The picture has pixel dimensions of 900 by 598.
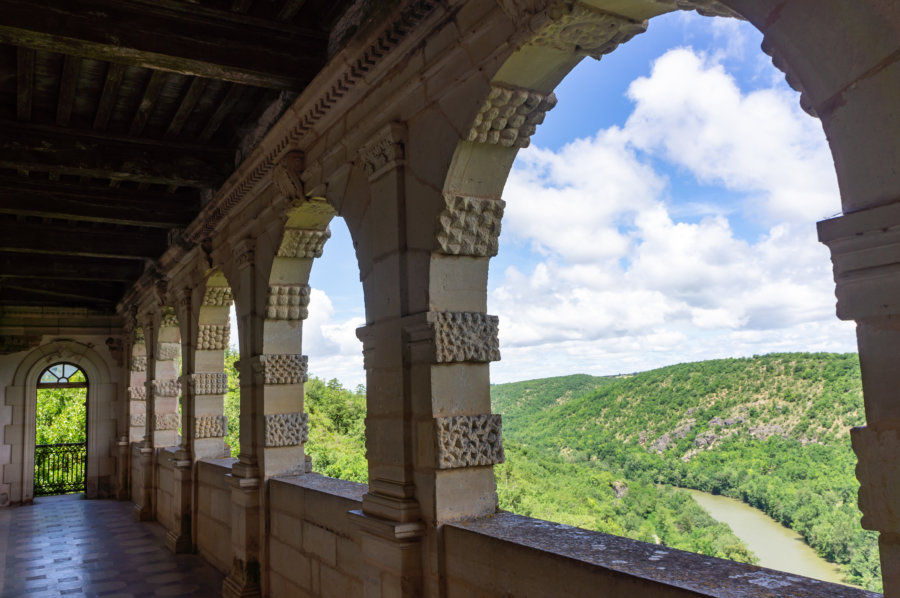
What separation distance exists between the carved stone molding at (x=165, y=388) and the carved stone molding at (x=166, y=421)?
28cm

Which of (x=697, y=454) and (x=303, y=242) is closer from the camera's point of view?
→ (x=303, y=242)

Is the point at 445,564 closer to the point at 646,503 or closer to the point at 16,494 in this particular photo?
the point at 646,503

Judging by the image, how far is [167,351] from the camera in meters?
9.75

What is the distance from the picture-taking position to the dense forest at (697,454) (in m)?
6.45

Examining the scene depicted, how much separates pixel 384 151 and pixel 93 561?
19.9 feet

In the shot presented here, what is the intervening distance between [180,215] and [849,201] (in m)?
7.12

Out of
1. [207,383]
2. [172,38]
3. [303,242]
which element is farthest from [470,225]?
[207,383]

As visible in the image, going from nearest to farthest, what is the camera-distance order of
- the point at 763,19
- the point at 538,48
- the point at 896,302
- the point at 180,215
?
the point at 896,302
the point at 763,19
the point at 538,48
the point at 180,215

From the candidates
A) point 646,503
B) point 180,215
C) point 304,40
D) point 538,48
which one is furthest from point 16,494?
point 538,48

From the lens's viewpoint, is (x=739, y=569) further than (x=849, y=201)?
Yes

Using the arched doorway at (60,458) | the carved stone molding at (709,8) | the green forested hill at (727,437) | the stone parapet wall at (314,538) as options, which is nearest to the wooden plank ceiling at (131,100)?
the carved stone molding at (709,8)

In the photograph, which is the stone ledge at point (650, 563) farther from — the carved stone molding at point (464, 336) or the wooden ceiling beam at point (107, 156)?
the wooden ceiling beam at point (107, 156)

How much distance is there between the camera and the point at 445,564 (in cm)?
293

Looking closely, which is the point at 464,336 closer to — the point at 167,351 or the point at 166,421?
the point at 167,351
